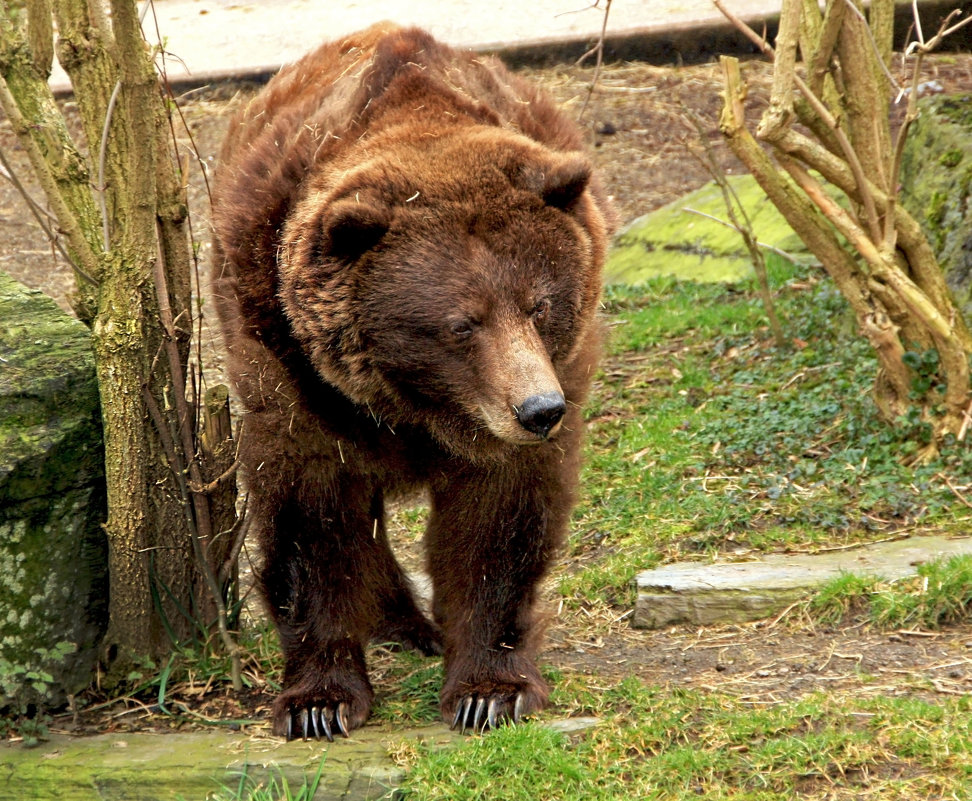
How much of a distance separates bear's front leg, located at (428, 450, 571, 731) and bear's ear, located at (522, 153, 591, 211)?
0.90 m

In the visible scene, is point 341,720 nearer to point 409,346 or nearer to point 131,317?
point 409,346

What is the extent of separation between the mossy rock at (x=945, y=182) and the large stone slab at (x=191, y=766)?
3424 millimetres

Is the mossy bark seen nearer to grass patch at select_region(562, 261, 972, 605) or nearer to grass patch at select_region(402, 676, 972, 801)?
grass patch at select_region(402, 676, 972, 801)

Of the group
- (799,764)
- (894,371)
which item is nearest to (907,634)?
(799,764)

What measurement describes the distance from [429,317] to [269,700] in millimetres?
1529

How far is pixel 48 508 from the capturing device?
4.13m

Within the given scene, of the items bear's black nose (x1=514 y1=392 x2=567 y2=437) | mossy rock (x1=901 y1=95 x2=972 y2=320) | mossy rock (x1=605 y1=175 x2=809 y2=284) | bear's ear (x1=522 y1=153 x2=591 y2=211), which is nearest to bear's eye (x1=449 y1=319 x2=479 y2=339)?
bear's black nose (x1=514 y1=392 x2=567 y2=437)

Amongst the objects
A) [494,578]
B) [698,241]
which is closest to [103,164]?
[494,578]

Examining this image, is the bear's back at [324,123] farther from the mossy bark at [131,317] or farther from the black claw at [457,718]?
the black claw at [457,718]

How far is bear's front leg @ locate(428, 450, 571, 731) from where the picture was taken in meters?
4.19

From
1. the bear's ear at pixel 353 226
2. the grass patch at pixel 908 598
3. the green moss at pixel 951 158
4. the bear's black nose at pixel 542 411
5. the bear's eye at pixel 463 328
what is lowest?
the grass patch at pixel 908 598

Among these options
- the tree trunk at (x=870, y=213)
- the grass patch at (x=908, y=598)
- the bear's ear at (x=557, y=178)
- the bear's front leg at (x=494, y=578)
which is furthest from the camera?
the tree trunk at (x=870, y=213)

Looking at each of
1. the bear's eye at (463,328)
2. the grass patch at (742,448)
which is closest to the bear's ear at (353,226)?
the bear's eye at (463,328)

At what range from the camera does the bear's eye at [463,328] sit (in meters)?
3.75
